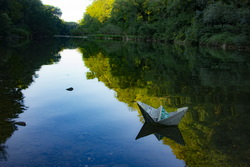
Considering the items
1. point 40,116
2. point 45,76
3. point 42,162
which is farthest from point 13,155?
point 45,76

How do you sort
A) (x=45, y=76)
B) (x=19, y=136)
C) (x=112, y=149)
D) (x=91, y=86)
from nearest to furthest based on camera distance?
(x=112, y=149), (x=19, y=136), (x=91, y=86), (x=45, y=76)

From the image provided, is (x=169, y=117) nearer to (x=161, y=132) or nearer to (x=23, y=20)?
(x=161, y=132)

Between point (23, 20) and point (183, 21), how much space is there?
51.9m

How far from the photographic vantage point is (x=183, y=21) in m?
60.7

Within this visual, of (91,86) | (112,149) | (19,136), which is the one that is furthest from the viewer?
(91,86)

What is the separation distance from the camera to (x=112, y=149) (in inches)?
270

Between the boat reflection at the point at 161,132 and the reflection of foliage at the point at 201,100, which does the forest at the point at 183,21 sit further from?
the boat reflection at the point at 161,132

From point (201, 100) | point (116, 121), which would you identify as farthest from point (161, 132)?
point (201, 100)

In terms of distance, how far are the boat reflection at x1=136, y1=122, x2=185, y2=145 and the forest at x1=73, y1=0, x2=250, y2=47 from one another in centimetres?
3524

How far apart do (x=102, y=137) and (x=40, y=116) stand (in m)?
2.98

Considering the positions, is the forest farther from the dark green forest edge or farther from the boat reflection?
the boat reflection

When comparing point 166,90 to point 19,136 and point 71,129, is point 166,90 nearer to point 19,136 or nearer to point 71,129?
point 71,129

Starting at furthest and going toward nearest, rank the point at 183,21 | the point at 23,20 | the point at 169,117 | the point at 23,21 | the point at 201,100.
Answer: the point at 23,21 < the point at 23,20 < the point at 183,21 < the point at 201,100 < the point at 169,117

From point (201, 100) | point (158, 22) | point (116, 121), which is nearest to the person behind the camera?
point (116, 121)
